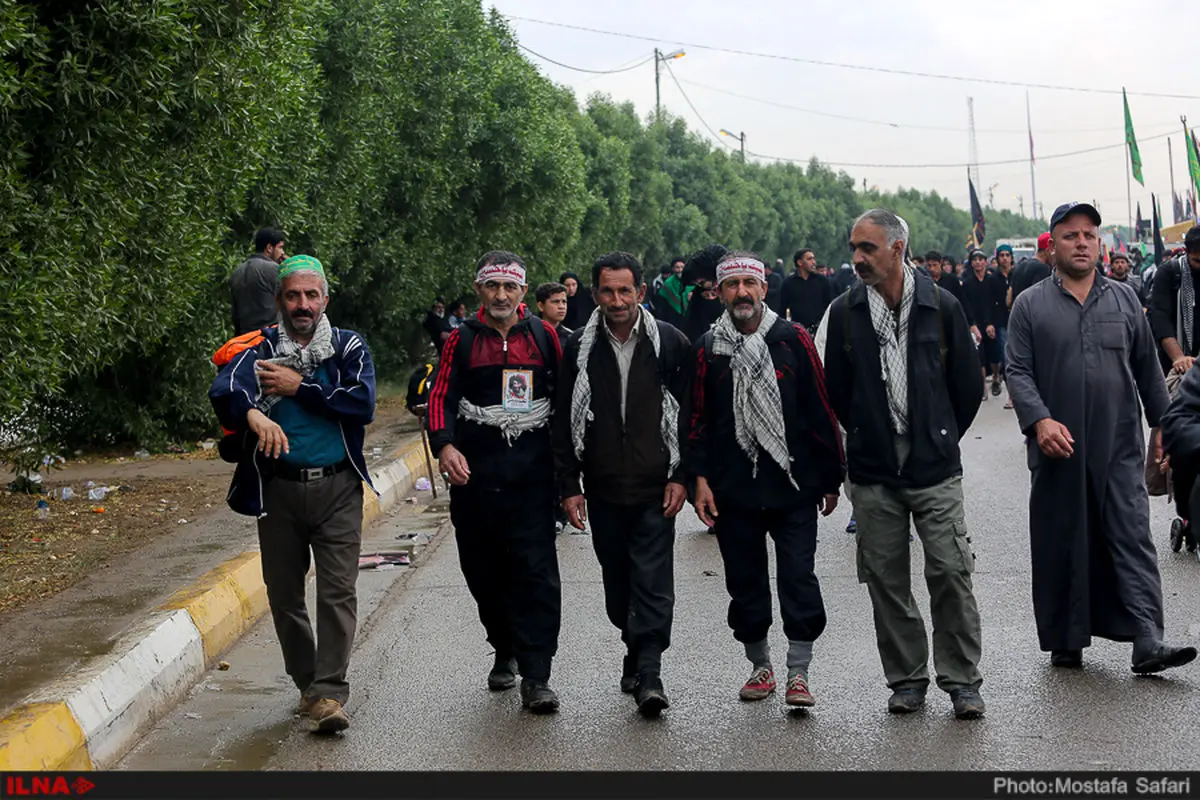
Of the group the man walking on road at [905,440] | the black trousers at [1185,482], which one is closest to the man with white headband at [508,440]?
the man walking on road at [905,440]

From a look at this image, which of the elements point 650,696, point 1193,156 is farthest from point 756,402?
point 1193,156

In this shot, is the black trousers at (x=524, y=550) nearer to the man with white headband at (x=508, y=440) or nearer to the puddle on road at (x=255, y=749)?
the man with white headband at (x=508, y=440)

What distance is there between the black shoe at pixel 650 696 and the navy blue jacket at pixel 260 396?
4.64ft

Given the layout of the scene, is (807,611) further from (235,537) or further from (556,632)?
(235,537)

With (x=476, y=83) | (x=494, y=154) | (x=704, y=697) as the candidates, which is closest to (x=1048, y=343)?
(x=704, y=697)

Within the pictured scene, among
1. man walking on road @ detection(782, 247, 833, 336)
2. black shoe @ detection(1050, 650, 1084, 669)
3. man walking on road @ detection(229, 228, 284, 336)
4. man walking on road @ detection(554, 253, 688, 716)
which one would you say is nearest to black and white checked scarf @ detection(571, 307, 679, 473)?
man walking on road @ detection(554, 253, 688, 716)

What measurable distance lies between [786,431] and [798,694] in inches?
Answer: 40.8

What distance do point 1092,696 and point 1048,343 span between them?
1.55m

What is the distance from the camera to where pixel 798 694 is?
20.9ft

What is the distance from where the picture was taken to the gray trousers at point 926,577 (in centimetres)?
638

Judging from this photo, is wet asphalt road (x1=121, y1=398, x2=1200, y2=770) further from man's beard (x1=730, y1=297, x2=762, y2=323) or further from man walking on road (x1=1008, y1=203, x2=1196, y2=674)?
man's beard (x1=730, y1=297, x2=762, y2=323)

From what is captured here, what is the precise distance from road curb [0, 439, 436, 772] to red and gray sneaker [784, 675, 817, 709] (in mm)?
2570

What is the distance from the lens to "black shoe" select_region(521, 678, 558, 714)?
6582mm
